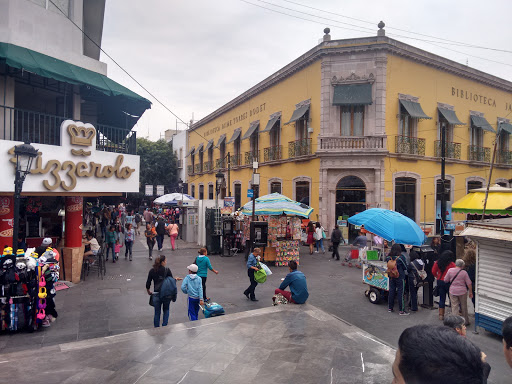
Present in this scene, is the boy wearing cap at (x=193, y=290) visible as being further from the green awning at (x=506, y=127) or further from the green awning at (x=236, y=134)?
the green awning at (x=506, y=127)

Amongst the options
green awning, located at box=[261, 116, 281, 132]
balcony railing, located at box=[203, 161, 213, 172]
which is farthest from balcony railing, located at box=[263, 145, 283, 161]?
balcony railing, located at box=[203, 161, 213, 172]

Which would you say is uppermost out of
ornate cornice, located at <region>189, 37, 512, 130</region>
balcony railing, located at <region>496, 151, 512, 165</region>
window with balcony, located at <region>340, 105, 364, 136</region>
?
ornate cornice, located at <region>189, 37, 512, 130</region>

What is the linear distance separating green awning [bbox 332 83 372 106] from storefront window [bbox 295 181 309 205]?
5588mm

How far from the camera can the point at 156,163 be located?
4553 cm

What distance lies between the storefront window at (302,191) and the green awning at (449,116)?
379 inches

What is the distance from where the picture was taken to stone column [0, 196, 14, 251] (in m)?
9.82

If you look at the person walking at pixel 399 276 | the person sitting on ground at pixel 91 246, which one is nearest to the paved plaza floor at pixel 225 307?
the person walking at pixel 399 276

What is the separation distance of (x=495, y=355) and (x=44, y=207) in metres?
14.8

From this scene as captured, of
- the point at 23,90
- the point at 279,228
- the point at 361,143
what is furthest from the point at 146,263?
the point at 361,143

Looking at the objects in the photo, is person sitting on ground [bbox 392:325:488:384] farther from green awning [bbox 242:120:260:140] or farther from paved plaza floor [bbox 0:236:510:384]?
green awning [bbox 242:120:260:140]

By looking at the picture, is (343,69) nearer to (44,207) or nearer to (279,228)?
(279,228)

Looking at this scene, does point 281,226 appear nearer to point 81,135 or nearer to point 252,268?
point 252,268

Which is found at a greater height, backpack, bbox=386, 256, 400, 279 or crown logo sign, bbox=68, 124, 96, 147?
crown logo sign, bbox=68, 124, 96, 147

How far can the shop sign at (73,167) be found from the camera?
30.3 ft
